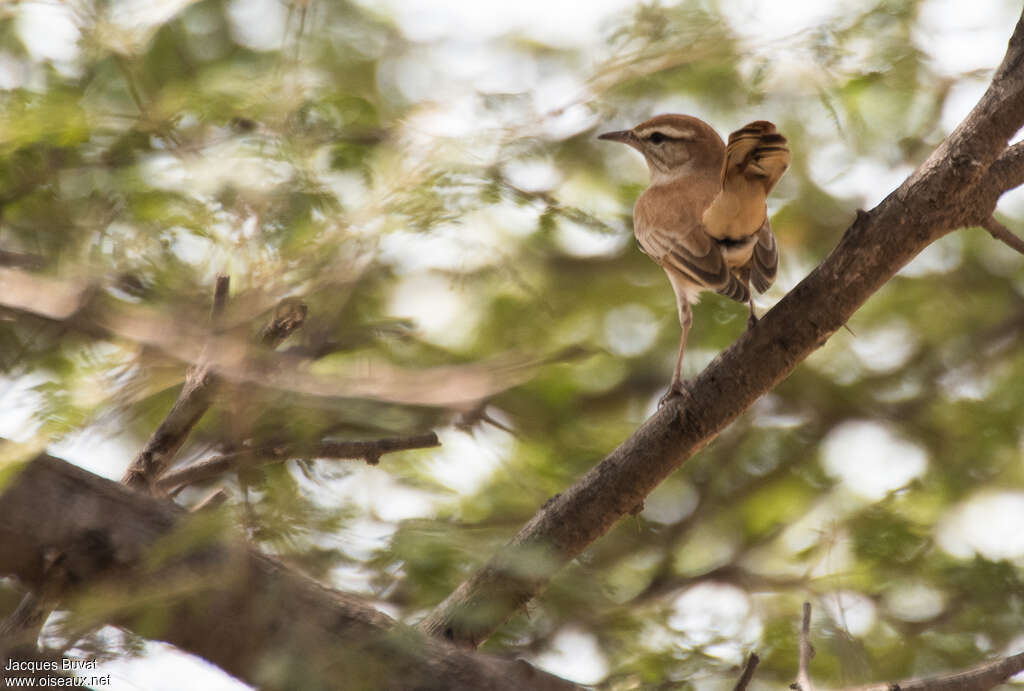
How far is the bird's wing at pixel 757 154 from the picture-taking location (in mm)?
2172

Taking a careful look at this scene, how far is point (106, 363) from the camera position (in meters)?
1.09

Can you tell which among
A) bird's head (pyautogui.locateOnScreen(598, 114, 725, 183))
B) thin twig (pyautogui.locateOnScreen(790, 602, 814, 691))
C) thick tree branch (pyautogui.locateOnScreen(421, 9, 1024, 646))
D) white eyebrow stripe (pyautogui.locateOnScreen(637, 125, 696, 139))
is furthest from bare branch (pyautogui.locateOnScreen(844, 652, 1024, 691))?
white eyebrow stripe (pyautogui.locateOnScreen(637, 125, 696, 139))

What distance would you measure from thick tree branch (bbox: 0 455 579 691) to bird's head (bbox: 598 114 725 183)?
1.64m

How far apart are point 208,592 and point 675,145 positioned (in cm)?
226

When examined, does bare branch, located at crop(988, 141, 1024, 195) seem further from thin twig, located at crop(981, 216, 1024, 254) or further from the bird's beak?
the bird's beak

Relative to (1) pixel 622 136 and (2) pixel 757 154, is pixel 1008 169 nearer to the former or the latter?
(2) pixel 757 154

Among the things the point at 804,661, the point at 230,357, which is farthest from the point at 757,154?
the point at 230,357

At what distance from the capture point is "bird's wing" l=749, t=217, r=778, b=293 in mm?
2652

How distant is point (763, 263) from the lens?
8.71 feet

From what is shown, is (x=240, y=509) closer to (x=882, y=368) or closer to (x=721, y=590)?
Result: (x=721, y=590)

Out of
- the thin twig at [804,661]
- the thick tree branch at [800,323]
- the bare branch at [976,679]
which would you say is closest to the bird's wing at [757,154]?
the thick tree branch at [800,323]

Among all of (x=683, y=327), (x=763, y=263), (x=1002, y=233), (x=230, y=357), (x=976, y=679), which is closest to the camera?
(x=230, y=357)

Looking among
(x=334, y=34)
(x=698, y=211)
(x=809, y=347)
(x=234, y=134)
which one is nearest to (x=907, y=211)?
(x=809, y=347)

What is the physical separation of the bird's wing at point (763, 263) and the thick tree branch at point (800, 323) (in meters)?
0.58
